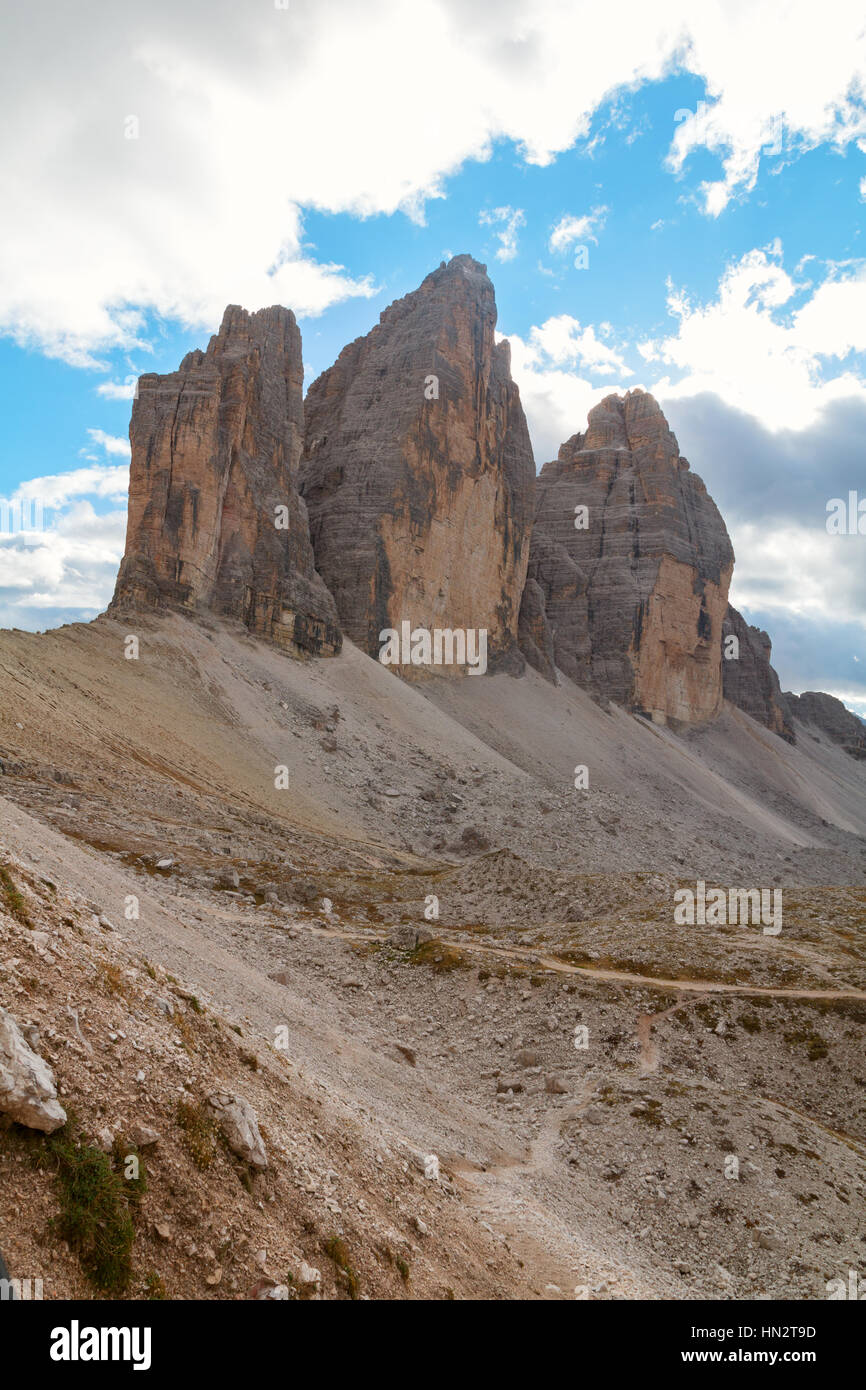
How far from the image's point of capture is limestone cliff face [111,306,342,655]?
6338cm

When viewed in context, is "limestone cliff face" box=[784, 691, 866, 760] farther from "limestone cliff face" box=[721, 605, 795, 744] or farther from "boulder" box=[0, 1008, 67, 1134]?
"boulder" box=[0, 1008, 67, 1134]

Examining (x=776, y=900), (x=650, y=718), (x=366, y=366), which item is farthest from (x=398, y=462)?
(x=776, y=900)

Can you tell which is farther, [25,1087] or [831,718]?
[831,718]

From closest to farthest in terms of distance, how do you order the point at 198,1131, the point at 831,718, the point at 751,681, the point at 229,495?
the point at 198,1131, the point at 229,495, the point at 751,681, the point at 831,718

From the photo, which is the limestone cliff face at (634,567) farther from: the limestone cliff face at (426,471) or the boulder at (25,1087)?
the boulder at (25,1087)

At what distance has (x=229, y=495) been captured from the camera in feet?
227

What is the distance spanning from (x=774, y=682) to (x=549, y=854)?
113 metres

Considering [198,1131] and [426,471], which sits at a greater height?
[426,471]

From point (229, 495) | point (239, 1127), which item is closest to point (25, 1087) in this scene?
point (239, 1127)

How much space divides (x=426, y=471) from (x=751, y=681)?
77.8m

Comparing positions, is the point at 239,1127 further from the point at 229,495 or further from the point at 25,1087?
the point at 229,495

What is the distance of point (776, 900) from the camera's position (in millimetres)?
32500
